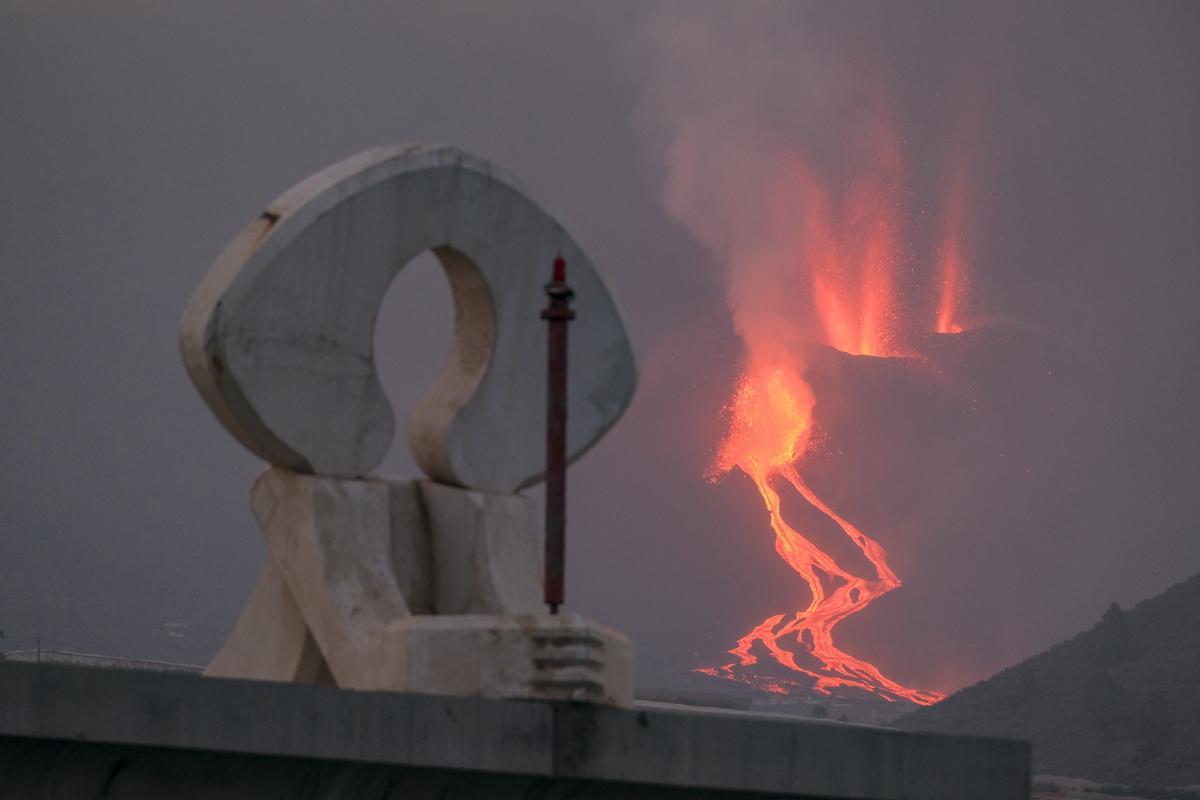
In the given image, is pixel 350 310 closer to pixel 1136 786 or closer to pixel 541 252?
pixel 541 252

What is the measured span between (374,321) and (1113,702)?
71.3 m

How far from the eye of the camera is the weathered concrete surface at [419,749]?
10.8 m

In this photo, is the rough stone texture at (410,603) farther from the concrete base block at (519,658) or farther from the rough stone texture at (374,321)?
the rough stone texture at (374,321)

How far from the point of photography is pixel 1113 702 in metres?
80.2

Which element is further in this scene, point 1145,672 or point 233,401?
point 1145,672

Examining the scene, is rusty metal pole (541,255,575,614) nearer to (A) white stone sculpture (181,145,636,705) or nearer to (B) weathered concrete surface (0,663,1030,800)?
(A) white stone sculpture (181,145,636,705)

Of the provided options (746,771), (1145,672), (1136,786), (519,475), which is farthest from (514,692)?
(1145,672)

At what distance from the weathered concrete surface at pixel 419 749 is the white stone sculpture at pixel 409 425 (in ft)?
1.90

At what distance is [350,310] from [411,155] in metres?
1.34

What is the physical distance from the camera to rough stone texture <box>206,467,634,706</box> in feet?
41.6

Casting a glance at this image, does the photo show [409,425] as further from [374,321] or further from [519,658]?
[519,658]

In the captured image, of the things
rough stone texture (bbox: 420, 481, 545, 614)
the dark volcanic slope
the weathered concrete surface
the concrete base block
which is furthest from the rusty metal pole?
the dark volcanic slope

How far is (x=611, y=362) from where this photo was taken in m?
15.9

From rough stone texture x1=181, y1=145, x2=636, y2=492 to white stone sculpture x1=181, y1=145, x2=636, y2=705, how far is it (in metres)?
0.02
